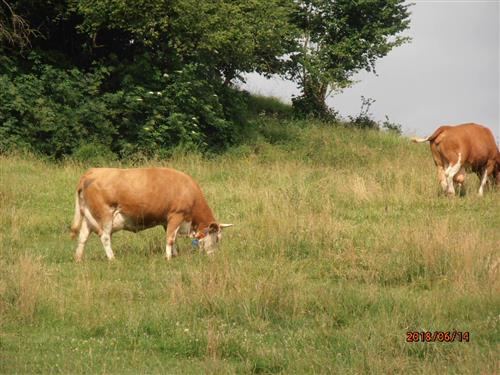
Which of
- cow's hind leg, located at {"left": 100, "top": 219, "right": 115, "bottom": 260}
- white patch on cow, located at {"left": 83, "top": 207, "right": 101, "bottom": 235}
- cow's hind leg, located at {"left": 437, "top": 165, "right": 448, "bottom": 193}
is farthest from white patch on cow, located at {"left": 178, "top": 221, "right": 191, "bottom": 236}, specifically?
cow's hind leg, located at {"left": 437, "top": 165, "right": 448, "bottom": 193}

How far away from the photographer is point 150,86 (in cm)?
2577

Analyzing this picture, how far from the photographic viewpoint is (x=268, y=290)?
31.7ft

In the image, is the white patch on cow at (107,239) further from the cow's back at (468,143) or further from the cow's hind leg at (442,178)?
the cow's back at (468,143)

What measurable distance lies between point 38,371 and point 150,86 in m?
18.7

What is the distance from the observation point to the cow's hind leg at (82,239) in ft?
40.8

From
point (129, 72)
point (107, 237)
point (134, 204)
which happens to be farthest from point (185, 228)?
point (129, 72)

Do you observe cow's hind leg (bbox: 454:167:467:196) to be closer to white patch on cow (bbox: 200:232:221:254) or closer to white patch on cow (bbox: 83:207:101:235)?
white patch on cow (bbox: 200:232:221:254)

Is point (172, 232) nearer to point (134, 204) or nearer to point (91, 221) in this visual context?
point (134, 204)

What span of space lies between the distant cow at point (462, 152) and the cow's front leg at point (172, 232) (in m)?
7.24

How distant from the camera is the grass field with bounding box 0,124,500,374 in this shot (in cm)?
805

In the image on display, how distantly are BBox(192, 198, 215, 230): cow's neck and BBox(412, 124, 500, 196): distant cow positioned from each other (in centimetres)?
665

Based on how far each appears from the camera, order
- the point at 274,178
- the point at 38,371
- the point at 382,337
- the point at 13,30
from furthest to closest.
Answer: the point at 13,30, the point at 274,178, the point at 382,337, the point at 38,371

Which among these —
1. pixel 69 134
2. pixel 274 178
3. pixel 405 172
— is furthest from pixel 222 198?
pixel 69 134

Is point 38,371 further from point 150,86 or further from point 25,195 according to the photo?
point 150,86
